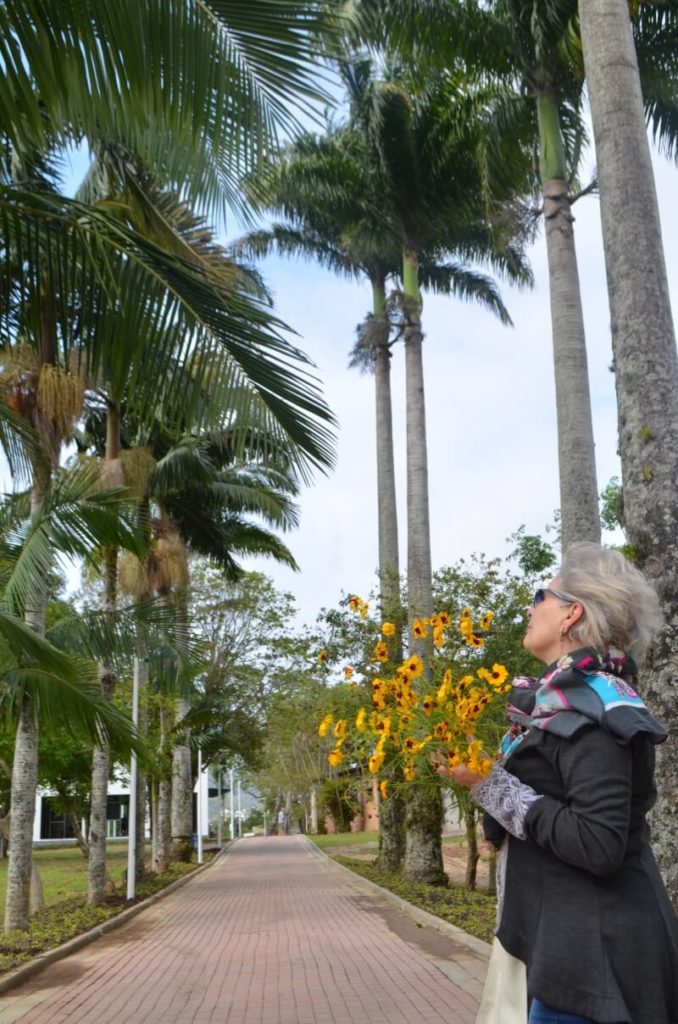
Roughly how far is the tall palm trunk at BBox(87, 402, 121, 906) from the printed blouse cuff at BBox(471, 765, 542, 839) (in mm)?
14580

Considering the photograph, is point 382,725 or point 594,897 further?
point 382,725

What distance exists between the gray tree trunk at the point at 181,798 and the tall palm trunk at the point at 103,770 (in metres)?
10.6

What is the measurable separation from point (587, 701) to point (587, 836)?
0.82ft

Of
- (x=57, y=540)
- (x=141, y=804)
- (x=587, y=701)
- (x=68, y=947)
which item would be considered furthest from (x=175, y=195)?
(x=141, y=804)

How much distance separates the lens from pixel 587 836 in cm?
194

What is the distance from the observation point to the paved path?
26.7 feet

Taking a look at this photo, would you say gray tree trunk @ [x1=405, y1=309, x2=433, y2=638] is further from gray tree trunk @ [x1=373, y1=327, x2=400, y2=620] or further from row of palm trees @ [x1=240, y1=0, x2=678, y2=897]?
gray tree trunk @ [x1=373, y1=327, x2=400, y2=620]

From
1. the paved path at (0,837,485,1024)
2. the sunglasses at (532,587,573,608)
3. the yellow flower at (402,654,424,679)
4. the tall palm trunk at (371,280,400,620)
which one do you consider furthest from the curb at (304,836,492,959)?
the sunglasses at (532,587,573,608)

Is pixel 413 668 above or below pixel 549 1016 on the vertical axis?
above

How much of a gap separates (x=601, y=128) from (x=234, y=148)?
13.3 feet

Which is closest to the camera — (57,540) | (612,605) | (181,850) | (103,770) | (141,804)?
(612,605)

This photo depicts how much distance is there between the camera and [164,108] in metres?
3.75

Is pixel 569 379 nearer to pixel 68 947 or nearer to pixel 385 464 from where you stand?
pixel 68 947

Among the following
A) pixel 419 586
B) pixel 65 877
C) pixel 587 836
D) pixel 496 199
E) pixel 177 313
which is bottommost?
pixel 65 877
